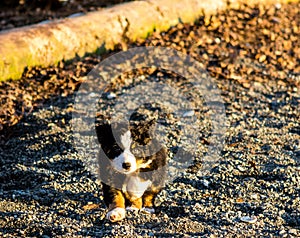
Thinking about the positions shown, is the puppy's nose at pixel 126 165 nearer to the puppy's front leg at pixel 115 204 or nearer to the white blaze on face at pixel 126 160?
the white blaze on face at pixel 126 160

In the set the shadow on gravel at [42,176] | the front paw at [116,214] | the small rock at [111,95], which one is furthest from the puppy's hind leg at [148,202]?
the small rock at [111,95]

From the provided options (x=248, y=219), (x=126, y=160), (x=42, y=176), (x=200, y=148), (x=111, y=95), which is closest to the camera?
(x=126, y=160)

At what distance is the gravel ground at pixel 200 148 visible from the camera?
4316 millimetres

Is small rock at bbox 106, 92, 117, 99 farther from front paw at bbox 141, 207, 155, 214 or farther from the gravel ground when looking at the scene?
front paw at bbox 141, 207, 155, 214

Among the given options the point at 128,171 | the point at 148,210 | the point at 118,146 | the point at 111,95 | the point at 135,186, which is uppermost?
the point at 118,146

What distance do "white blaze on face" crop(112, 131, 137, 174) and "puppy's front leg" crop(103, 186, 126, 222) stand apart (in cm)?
28

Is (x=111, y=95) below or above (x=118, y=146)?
below

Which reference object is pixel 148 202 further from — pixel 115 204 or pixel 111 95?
pixel 111 95

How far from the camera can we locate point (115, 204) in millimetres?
4254

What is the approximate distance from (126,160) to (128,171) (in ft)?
0.35

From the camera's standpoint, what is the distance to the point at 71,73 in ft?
23.3

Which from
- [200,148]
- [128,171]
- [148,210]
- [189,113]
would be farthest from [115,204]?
[189,113]

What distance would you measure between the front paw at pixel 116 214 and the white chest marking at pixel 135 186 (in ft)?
0.45

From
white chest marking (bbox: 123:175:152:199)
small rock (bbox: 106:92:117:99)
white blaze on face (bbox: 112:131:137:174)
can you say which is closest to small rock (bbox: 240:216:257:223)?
white chest marking (bbox: 123:175:152:199)
